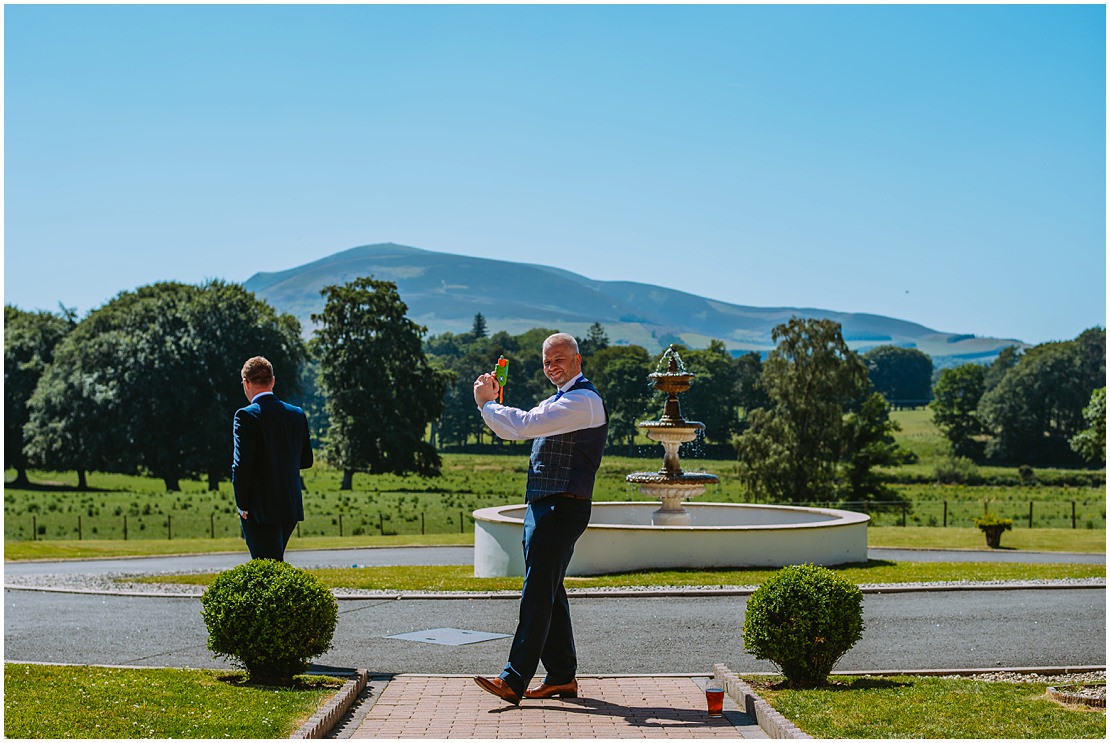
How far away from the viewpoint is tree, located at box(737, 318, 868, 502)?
2208 inches

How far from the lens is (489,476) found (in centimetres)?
8281

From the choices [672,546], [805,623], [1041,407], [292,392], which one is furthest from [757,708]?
[1041,407]

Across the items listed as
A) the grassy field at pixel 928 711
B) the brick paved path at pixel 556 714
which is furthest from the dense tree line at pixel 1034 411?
the brick paved path at pixel 556 714

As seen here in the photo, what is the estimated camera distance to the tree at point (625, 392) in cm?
9044

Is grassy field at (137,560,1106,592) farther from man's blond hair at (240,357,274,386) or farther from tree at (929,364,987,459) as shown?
tree at (929,364,987,459)

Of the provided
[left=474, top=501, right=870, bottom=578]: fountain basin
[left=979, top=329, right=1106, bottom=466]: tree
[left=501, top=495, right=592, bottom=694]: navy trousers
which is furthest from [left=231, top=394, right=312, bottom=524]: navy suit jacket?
[left=979, top=329, right=1106, bottom=466]: tree

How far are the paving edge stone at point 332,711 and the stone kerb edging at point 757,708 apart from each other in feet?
8.22

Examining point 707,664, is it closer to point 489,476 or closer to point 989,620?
point 989,620

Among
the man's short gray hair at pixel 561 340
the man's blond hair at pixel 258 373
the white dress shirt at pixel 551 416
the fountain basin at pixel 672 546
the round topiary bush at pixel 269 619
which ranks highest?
the man's short gray hair at pixel 561 340

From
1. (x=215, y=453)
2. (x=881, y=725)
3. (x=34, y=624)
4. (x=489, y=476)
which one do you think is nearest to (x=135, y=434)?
(x=215, y=453)

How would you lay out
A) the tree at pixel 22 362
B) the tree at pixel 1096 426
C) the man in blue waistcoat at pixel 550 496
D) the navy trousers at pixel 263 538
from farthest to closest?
the tree at pixel 22 362, the tree at pixel 1096 426, the navy trousers at pixel 263 538, the man in blue waistcoat at pixel 550 496

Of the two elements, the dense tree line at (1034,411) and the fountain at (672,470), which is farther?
the dense tree line at (1034,411)

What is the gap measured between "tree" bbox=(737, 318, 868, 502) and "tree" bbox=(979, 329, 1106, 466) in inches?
1957

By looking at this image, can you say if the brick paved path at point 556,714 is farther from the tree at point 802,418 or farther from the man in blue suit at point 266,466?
the tree at point 802,418
